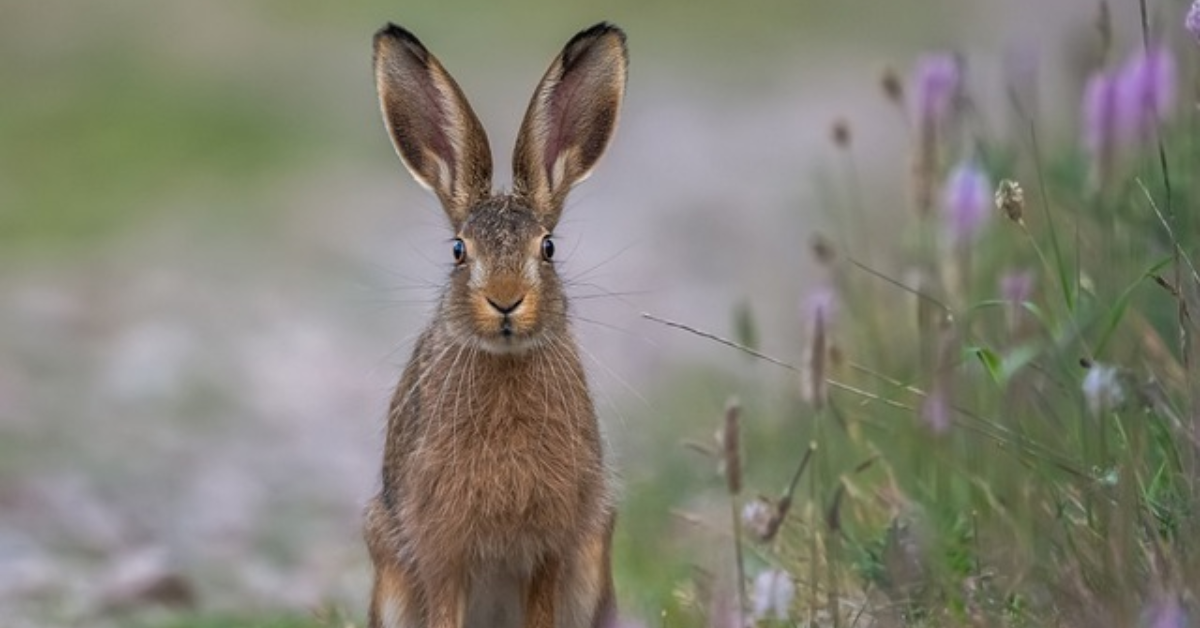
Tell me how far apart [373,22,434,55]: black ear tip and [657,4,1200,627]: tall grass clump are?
104 cm

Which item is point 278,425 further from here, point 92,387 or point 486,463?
point 486,463

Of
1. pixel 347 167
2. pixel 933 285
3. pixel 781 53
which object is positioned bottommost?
pixel 933 285

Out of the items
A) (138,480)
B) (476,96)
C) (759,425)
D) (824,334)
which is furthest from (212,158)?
(824,334)

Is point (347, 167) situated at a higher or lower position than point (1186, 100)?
higher

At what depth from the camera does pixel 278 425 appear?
1020 centimetres

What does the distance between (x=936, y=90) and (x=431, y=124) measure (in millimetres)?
1161

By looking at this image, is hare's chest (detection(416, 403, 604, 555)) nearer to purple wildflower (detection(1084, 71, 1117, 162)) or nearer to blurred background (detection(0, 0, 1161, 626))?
blurred background (detection(0, 0, 1161, 626))

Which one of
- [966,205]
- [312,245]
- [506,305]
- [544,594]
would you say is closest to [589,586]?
[544,594]

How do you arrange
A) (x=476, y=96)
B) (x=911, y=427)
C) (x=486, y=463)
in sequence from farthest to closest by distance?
1. (x=476, y=96)
2. (x=911, y=427)
3. (x=486, y=463)

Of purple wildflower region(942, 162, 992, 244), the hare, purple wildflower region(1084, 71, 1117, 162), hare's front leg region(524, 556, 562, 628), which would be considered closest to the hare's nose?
the hare

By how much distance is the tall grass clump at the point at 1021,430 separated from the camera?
4.75 meters

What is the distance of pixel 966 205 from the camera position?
17.5ft

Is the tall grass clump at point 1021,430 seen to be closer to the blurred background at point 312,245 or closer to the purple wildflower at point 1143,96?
the purple wildflower at point 1143,96

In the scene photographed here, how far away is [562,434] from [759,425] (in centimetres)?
247
